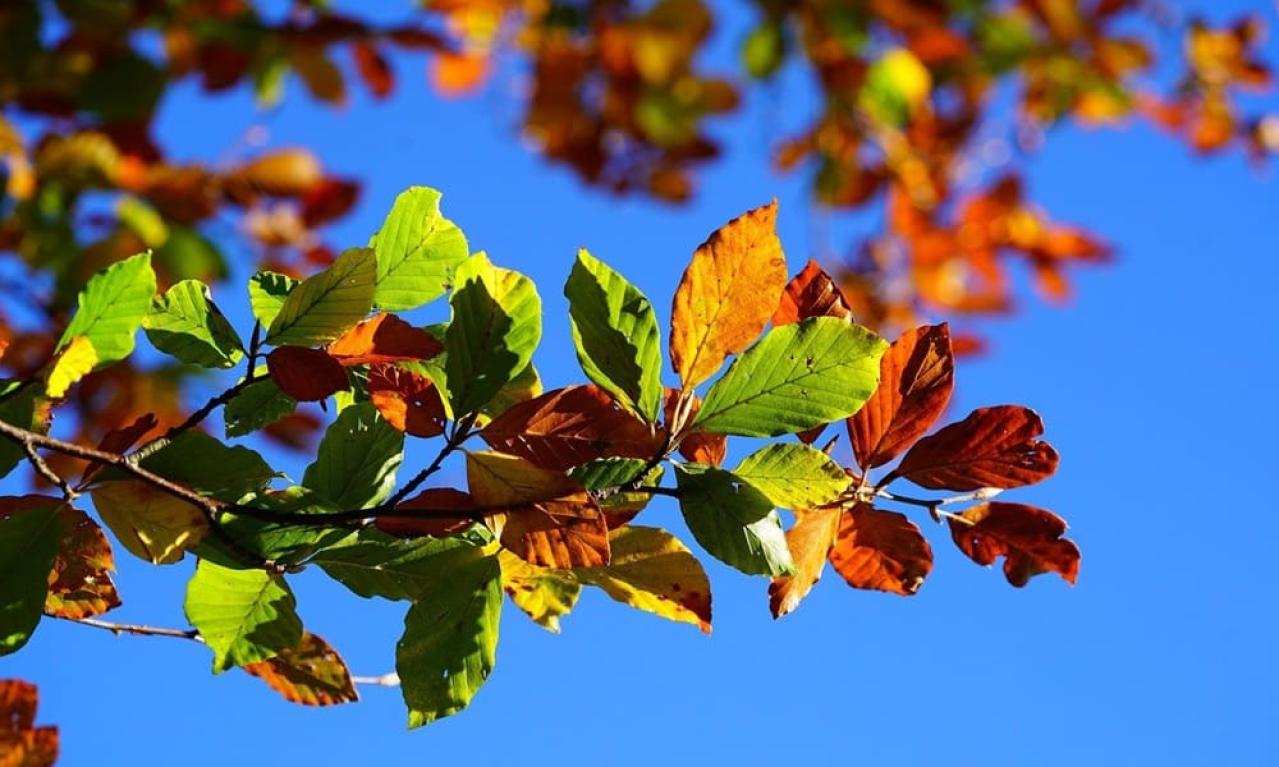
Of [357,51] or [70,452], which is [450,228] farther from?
[357,51]

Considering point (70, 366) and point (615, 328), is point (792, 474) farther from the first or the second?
point (70, 366)

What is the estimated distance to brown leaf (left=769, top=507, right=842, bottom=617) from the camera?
0.45 meters

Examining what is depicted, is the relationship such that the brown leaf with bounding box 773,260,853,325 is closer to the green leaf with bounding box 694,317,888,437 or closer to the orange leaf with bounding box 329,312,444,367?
the green leaf with bounding box 694,317,888,437

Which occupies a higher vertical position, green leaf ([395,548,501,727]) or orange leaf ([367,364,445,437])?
orange leaf ([367,364,445,437])

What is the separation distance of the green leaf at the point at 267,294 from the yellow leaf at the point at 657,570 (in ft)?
0.49

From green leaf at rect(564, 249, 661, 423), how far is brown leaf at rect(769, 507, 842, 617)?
3.1 inches

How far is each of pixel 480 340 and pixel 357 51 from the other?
70.4 inches

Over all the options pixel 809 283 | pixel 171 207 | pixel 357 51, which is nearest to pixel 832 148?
pixel 357 51

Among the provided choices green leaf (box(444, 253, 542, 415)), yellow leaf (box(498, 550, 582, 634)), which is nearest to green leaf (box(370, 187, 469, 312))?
green leaf (box(444, 253, 542, 415))

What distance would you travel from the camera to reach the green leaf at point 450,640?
436 mm

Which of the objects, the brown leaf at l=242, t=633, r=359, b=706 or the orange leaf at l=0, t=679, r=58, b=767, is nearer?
the orange leaf at l=0, t=679, r=58, b=767

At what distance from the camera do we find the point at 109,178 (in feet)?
5.42

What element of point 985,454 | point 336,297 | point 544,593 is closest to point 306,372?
point 336,297

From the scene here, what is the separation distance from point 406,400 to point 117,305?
10 cm
